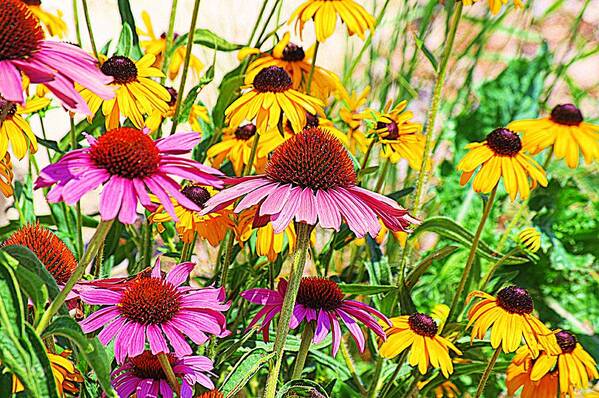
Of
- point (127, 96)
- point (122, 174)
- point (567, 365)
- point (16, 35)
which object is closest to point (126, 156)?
point (122, 174)

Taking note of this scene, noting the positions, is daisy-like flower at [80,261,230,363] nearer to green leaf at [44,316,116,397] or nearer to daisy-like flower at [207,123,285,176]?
green leaf at [44,316,116,397]

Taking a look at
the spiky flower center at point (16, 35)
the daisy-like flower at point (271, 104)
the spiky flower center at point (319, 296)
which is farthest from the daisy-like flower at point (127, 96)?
the spiky flower center at point (16, 35)

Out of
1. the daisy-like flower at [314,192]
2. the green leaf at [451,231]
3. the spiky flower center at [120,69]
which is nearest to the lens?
the daisy-like flower at [314,192]

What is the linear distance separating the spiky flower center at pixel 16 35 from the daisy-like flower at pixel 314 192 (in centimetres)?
20

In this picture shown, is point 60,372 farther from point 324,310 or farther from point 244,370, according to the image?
point 324,310

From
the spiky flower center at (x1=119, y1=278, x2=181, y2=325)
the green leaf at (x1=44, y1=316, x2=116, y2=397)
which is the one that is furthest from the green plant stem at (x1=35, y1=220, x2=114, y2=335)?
the spiky flower center at (x1=119, y1=278, x2=181, y2=325)

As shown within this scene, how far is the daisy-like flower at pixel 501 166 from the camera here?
3.82 feet

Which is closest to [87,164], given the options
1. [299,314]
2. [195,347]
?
[299,314]

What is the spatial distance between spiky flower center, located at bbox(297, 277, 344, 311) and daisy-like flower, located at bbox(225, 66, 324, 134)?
A: 278mm

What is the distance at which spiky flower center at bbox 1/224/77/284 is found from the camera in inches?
32.3

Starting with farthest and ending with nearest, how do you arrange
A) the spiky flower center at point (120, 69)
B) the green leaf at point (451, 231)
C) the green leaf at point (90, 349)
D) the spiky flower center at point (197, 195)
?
the green leaf at point (451, 231) → the spiky flower center at point (120, 69) → the spiky flower center at point (197, 195) → the green leaf at point (90, 349)

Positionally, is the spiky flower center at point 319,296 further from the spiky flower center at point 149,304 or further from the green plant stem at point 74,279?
the green plant stem at point 74,279

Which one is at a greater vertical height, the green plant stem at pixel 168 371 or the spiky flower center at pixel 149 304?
the spiky flower center at pixel 149 304

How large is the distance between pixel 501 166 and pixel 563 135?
9.3 inches
